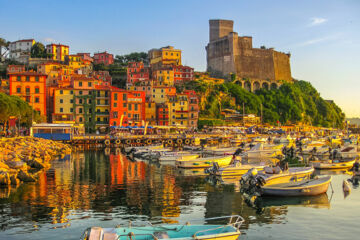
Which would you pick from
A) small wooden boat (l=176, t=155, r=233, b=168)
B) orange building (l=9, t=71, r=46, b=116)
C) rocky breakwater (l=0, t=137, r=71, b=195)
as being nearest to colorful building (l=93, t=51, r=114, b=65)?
orange building (l=9, t=71, r=46, b=116)

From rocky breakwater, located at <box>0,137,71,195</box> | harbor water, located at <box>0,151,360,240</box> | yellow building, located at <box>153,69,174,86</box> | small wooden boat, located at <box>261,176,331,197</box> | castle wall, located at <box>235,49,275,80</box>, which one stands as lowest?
harbor water, located at <box>0,151,360,240</box>

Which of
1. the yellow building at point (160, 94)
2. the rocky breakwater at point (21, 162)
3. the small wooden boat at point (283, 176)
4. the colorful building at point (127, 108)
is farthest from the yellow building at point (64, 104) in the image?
the small wooden boat at point (283, 176)

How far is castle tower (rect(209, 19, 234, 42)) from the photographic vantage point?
455 feet

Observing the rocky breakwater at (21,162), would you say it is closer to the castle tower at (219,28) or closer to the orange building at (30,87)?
the orange building at (30,87)

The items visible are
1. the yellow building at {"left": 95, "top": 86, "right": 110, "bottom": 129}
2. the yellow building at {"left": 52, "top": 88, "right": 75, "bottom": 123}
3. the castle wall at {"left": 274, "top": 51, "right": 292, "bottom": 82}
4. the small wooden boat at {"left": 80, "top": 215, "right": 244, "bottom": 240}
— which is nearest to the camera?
the small wooden boat at {"left": 80, "top": 215, "right": 244, "bottom": 240}

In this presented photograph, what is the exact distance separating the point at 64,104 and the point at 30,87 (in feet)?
25.5

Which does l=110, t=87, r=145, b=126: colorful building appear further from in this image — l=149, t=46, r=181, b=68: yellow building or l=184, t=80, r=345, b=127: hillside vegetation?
l=149, t=46, r=181, b=68: yellow building

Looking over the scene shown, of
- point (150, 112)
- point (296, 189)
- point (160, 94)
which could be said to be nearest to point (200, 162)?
point (296, 189)

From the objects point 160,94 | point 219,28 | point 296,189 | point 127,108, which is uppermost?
point 219,28

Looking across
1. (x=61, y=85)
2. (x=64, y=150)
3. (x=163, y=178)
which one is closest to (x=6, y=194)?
(x=163, y=178)

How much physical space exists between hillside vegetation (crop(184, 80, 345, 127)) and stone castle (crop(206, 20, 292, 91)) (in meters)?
5.81

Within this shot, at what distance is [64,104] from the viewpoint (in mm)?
88500

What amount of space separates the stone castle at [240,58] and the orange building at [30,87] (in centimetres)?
6649

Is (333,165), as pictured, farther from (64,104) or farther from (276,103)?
(276,103)
